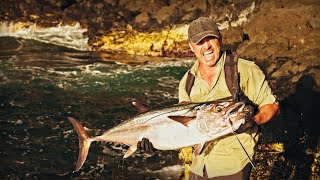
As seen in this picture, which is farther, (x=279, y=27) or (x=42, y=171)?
(x=279, y=27)

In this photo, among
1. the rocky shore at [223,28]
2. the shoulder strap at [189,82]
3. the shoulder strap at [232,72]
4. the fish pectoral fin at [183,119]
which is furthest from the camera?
the rocky shore at [223,28]

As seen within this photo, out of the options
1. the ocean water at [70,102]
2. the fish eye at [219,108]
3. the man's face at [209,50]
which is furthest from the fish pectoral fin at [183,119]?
the ocean water at [70,102]

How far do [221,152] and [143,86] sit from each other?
12.1 m

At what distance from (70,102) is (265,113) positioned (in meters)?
11.2

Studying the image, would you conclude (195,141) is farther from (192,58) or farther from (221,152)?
(192,58)

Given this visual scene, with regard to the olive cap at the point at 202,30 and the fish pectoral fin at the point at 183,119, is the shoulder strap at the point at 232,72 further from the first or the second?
the fish pectoral fin at the point at 183,119

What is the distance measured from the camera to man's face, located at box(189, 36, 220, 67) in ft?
12.7

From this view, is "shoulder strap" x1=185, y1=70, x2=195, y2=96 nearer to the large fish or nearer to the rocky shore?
the large fish

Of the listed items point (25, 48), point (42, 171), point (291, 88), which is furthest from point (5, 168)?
point (25, 48)

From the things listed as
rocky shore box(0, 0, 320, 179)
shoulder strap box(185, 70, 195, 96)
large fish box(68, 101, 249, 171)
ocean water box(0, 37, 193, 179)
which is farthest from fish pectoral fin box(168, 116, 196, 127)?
ocean water box(0, 37, 193, 179)

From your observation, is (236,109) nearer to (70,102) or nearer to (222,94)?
(222,94)

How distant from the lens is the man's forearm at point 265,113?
141 inches

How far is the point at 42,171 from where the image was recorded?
9008 millimetres

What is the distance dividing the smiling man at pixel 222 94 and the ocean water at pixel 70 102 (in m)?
4.57
